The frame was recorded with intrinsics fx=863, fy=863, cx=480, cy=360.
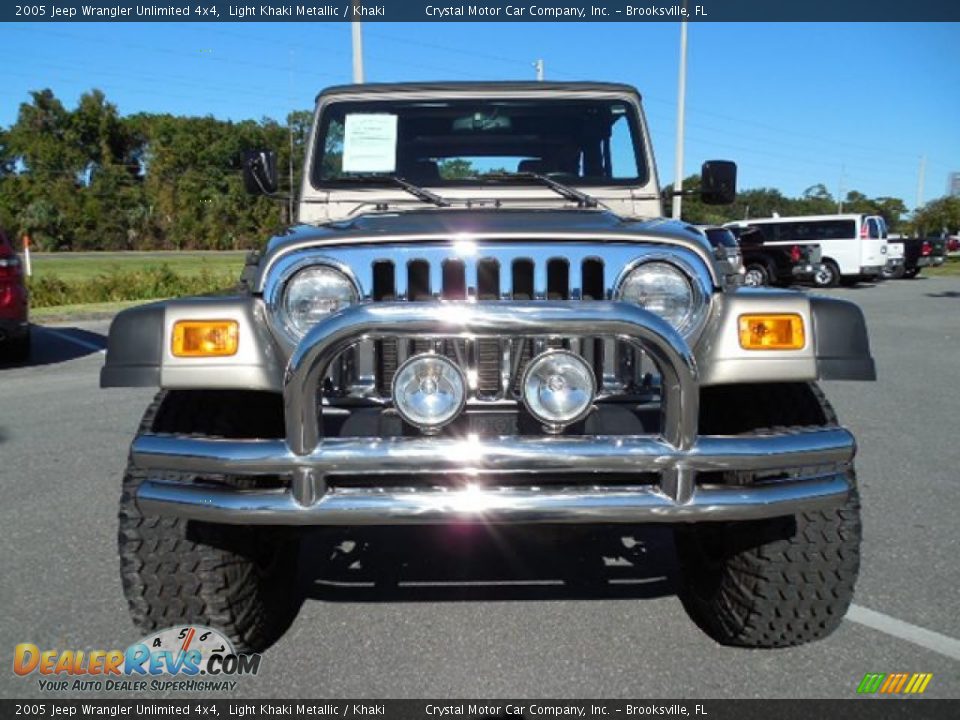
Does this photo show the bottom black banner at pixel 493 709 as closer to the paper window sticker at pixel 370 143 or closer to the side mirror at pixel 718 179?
the paper window sticker at pixel 370 143

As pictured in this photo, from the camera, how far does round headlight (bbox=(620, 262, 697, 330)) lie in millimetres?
2512

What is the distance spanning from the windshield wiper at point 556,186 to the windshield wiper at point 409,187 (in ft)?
1.04

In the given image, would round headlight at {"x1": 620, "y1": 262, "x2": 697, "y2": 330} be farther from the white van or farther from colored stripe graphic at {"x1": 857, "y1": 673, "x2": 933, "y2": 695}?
the white van

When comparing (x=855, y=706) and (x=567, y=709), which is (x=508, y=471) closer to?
(x=567, y=709)

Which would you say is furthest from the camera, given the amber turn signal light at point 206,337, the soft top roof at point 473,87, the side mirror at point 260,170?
the side mirror at point 260,170

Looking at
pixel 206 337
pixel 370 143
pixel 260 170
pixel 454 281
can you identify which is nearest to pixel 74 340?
pixel 260 170

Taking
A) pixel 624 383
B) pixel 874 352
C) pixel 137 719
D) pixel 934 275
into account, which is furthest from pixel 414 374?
pixel 934 275

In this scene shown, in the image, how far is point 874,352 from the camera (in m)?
10.3

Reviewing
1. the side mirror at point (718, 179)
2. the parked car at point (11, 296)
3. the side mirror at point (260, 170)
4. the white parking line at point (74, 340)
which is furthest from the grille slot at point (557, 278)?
the white parking line at point (74, 340)

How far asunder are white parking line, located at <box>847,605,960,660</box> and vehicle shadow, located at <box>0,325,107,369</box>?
8.86 m

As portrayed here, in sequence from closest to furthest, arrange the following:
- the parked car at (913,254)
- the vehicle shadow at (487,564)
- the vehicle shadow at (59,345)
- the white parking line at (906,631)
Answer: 1. the white parking line at (906,631)
2. the vehicle shadow at (487,564)
3. the vehicle shadow at (59,345)
4. the parked car at (913,254)

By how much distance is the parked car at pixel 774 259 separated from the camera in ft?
73.0

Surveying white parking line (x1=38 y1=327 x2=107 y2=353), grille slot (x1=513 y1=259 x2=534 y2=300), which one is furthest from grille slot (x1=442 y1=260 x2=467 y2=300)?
white parking line (x1=38 y1=327 x2=107 y2=353)

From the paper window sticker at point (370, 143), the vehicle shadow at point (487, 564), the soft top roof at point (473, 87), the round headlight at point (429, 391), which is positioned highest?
the soft top roof at point (473, 87)
